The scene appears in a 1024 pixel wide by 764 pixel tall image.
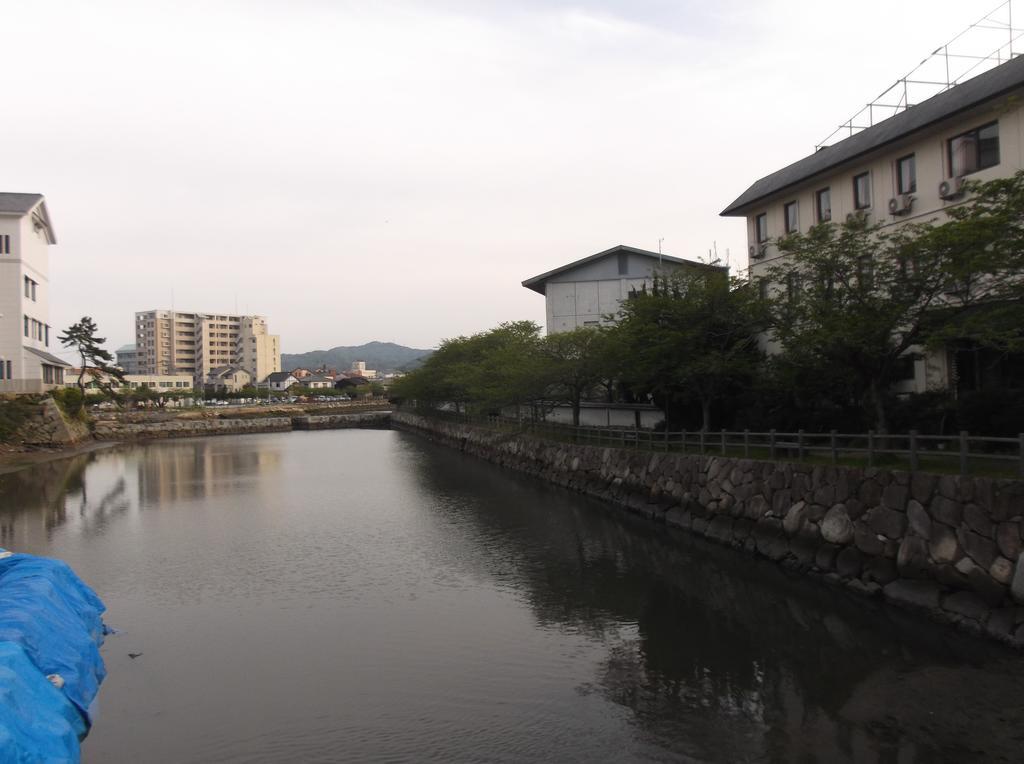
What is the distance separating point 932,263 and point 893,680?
343 inches

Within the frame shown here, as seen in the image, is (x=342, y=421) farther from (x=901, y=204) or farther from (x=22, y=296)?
(x=901, y=204)

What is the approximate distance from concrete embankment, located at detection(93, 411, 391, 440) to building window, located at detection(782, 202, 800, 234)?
5432 cm

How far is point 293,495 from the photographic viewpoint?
28.4m

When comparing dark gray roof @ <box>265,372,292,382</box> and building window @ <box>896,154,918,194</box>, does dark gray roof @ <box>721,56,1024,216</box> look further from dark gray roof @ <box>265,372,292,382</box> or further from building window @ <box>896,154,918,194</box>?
dark gray roof @ <box>265,372,292,382</box>

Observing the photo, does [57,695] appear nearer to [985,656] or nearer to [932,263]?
[985,656]

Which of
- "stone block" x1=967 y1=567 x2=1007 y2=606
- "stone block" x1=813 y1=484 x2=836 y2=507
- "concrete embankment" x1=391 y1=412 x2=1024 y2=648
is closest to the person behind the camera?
"stone block" x1=967 y1=567 x2=1007 y2=606

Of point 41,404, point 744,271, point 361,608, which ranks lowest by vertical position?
point 361,608

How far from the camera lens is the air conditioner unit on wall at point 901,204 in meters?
20.1

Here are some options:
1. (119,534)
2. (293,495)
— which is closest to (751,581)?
(119,534)

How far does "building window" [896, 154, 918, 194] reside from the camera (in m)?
20.2

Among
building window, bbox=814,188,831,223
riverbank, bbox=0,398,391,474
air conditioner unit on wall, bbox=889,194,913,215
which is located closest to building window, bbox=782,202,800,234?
building window, bbox=814,188,831,223

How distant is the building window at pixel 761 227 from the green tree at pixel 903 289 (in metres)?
10.2

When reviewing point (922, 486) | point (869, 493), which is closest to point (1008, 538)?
point (922, 486)

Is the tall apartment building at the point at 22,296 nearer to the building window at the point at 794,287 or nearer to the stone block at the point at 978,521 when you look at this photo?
the building window at the point at 794,287
